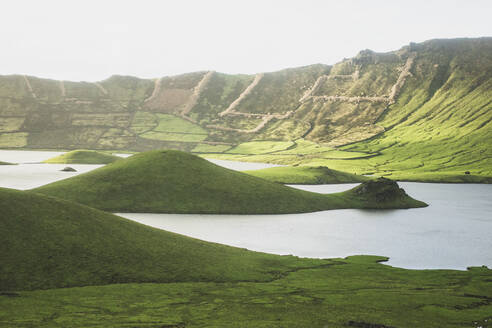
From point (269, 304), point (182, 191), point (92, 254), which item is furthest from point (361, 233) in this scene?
point (92, 254)

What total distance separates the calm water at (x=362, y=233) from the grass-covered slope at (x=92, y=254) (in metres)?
19.5

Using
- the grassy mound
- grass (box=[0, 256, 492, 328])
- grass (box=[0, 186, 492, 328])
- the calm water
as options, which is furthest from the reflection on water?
grass (box=[0, 256, 492, 328])

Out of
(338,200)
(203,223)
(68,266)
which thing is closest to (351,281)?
(68,266)

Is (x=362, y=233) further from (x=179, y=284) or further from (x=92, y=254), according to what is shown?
(x=92, y=254)

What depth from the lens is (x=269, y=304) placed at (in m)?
45.9

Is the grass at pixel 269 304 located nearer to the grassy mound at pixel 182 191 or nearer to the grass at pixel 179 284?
the grass at pixel 179 284

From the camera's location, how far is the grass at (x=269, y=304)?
126ft

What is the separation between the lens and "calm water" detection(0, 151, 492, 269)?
87.1 meters

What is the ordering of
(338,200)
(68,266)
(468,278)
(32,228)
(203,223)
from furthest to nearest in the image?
(338,200) < (203,223) < (468,278) < (32,228) < (68,266)

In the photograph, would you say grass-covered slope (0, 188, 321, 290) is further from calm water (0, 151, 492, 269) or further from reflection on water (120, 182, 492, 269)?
reflection on water (120, 182, 492, 269)

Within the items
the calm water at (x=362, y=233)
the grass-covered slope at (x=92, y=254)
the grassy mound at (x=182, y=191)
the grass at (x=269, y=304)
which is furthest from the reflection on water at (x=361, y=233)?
the grass at (x=269, y=304)

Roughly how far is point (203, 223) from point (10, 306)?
72.7 meters

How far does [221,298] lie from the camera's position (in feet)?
159

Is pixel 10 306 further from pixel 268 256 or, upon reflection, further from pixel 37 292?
pixel 268 256
